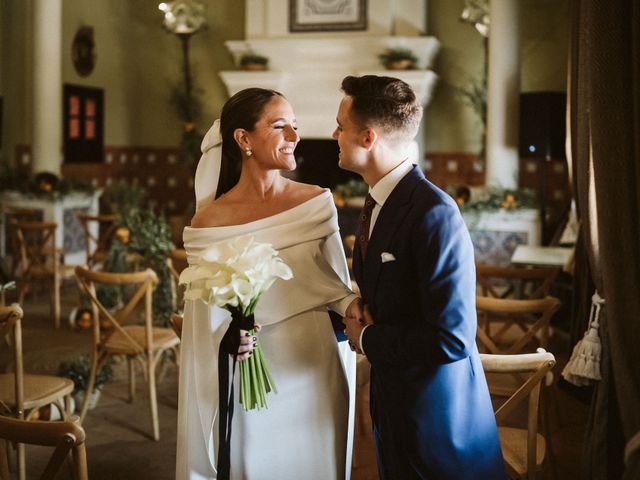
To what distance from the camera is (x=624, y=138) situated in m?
2.66

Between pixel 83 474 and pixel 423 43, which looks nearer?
pixel 83 474

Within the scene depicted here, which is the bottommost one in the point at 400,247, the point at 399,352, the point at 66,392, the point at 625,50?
the point at 66,392

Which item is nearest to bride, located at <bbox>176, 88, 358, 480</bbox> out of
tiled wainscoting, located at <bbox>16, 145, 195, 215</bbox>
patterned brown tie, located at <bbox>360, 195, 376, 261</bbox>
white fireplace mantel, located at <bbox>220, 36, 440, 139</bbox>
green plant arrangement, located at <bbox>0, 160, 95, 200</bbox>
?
patterned brown tie, located at <bbox>360, 195, 376, 261</bbox>

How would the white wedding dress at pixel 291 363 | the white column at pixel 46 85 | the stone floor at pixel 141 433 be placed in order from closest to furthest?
the white wedding dress at pixel 291 363 < the stone floor at pixel 141 433 < the white column at pixel 46 85

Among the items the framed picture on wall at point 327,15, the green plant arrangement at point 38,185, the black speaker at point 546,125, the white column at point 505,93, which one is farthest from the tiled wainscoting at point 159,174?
the black speaker at point 546,125

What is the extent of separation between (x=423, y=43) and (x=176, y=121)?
382 centimetres

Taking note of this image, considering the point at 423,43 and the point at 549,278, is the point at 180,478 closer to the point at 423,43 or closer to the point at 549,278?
the point at 549,278

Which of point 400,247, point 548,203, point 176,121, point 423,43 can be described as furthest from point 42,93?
point 400,247

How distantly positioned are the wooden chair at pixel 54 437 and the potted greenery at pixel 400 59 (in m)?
8.13

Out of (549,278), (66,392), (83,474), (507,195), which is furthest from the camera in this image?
(507,195)

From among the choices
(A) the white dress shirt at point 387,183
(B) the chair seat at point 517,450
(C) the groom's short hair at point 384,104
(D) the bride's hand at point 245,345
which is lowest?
(B) the chair seat at point 517,450

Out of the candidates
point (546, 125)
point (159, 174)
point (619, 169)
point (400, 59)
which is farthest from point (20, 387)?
point (159, 174)

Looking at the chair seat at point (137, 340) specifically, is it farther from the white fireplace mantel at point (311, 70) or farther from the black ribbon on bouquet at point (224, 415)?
the white fireplace mantel at point (311, 70)

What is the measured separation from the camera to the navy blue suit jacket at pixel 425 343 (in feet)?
5.57
